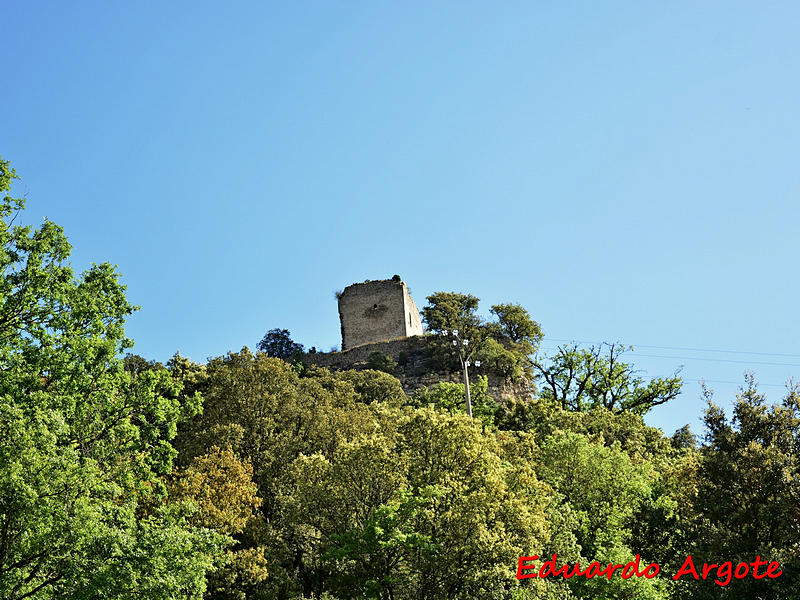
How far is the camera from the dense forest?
16.0 metres

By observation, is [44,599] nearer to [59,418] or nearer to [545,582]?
[59,418]

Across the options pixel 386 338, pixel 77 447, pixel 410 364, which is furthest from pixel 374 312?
pixel 77 447

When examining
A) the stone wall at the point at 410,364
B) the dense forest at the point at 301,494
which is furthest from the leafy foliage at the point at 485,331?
the dense forest at the point at 301,494

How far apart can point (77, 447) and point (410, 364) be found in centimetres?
4312

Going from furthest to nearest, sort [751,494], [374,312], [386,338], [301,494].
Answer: [374,312]
[386,338]
[301,494]
[751,494]

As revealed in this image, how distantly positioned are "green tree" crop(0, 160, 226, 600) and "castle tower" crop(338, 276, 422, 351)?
4621 centimetres

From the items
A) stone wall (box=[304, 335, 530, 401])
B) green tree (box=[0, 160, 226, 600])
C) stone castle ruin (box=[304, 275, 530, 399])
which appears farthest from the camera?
stone castle ruin (box=[304, 275, 530, 399])

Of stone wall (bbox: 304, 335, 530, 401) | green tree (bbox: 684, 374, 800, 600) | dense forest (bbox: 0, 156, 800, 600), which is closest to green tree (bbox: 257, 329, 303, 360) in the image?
stone wall (bbox: 304, 335, 530, 401)

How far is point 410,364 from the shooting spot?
60750 millimetres

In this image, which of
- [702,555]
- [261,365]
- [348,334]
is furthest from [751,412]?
[348,334]

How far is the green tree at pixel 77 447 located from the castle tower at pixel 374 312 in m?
46.2

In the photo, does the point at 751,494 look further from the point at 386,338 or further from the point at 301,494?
the point at 386,338

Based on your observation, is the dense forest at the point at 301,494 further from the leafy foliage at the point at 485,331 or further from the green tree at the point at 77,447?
the leafy foliage at the point at 485,331

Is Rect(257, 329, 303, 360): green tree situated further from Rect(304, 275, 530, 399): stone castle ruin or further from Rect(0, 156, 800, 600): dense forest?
Rect(0, 156, 800, 600): dense forest
